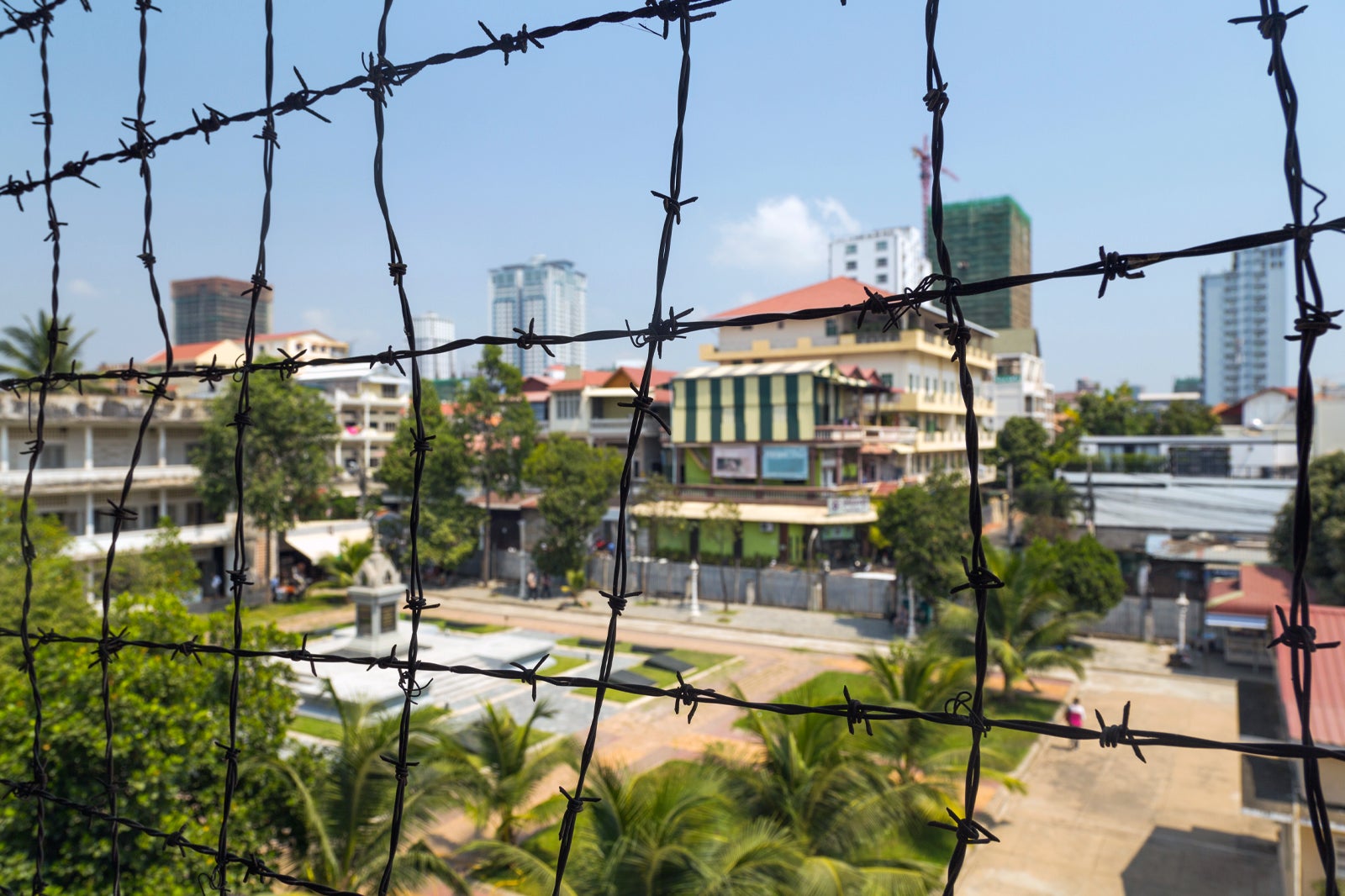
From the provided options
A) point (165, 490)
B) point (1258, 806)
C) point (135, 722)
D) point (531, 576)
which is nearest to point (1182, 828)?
point (1258, 806)

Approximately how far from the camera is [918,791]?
614cm

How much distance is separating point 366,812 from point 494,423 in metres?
15.0

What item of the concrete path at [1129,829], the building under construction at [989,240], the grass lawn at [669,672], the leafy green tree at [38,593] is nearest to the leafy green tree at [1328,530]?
the concrete path at [1129,829]

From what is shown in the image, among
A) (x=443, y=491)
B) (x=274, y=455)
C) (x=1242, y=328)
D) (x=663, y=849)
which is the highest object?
(x=1242, y=328)

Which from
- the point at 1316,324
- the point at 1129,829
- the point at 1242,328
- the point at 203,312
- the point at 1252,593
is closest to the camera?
the point at 1316,324

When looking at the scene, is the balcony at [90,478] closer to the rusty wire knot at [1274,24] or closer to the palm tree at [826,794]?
the palm tree at [826,794]

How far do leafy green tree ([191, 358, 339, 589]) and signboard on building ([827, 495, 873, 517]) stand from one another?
10470mm

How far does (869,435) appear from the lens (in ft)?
69.7

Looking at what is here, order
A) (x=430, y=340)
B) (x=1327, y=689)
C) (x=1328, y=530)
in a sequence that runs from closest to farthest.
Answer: (x=430, y=340) < (x=1327, y=689) < (x=1328, y=530)

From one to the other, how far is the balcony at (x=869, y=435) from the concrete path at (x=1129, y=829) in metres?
9.72

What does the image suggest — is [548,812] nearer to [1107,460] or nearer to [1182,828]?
[1182,828]

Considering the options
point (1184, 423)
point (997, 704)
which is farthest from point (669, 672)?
point (1184, 423)

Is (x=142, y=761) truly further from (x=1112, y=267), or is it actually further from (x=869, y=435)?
(x=869, y=435)

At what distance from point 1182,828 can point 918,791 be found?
355 cm
